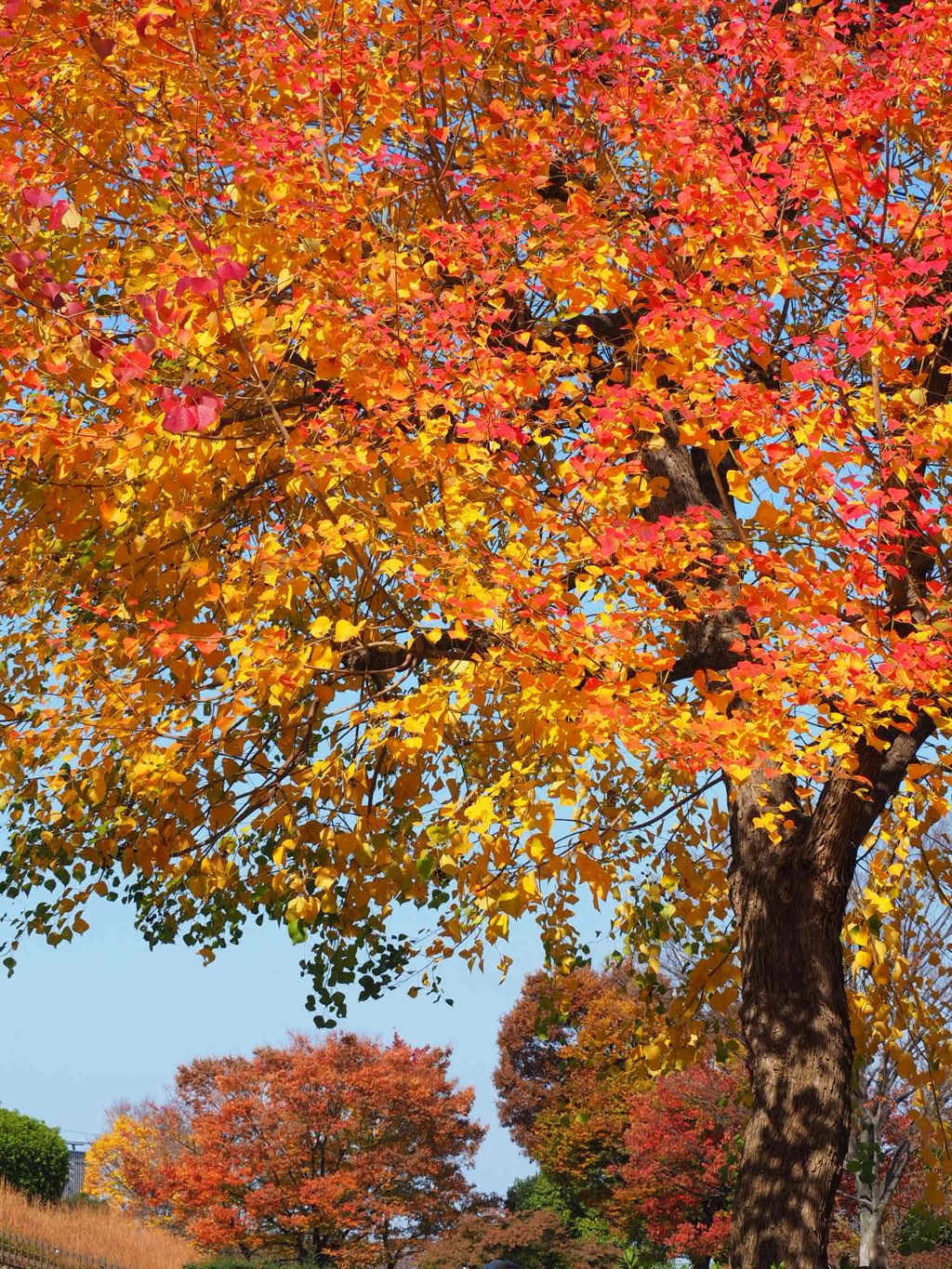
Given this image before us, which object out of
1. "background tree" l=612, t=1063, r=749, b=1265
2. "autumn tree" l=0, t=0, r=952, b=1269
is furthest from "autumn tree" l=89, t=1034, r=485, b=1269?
"autumn tree" l=0, t=0, r=952, b=1269

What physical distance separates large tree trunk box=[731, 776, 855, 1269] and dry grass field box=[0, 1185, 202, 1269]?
1359 cm

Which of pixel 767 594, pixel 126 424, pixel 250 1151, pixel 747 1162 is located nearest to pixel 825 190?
pixel 767 594

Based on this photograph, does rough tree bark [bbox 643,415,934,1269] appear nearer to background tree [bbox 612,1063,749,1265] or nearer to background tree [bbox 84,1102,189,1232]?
background tree [bbox 612,1063,749,1265]

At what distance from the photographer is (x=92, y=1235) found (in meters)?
17.2

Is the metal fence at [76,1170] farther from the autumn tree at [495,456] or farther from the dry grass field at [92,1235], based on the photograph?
the autumn tree at [495,456]

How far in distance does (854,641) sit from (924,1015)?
13.2 ft

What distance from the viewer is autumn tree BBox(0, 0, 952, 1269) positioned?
510 cm

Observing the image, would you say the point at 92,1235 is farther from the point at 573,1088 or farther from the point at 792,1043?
the point at 792,1043

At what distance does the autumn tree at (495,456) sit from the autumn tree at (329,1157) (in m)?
13.8

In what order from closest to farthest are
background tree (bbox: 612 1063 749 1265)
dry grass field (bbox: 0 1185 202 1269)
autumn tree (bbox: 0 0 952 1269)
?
autumn tree (bbox: 0 0 952 1269), dry grass field (bbox: 0 1185 202 1269), background tree (bbox: 612 1063 749 1265)

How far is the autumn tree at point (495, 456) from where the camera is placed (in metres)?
5.10

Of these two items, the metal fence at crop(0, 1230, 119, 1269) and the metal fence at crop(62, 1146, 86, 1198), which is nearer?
the metal fence at crop(0, 1230, 119, 1269)

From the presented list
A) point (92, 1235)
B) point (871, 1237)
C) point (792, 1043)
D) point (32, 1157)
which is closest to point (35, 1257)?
point (92, 1235)

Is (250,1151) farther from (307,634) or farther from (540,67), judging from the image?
(540,67)
